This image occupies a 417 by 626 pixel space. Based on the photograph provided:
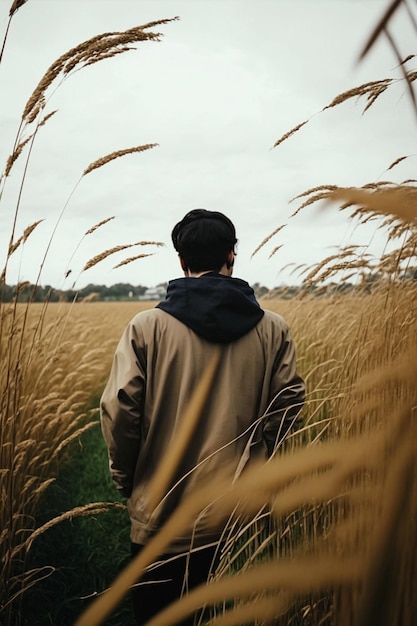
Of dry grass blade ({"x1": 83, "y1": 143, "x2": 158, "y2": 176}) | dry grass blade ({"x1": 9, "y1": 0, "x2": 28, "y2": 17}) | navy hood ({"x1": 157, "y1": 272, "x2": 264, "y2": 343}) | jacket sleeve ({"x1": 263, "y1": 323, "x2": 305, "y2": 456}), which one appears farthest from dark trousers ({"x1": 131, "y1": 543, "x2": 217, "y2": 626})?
dry grass blade ({"x1": 9, "y1": 0, "x2": 28, "y2": 17})

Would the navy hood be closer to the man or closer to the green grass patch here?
the man

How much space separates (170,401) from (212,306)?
1.40ft

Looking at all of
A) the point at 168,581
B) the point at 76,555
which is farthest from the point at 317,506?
the point at 76,555

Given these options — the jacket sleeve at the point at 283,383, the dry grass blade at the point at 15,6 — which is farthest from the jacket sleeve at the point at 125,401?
the dry grass blade at the point at 15,6

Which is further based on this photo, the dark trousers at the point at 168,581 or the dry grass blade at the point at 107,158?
the dry grass blade at the point at 107,158

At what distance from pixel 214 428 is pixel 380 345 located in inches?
30.6

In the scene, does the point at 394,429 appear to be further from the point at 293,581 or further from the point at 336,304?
the point at 336,304

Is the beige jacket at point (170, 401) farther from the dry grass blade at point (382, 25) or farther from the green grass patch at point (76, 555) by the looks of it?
the dry grass blade at point (382, 25)

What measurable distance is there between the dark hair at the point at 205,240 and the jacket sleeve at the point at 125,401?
0.37m

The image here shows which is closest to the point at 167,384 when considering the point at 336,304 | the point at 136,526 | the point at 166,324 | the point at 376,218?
the point at 166,324

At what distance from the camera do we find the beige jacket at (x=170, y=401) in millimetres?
1868

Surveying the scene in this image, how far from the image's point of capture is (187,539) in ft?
5.96

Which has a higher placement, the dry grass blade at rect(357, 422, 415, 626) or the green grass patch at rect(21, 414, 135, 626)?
the dry grass blade at rect(357, 422, 415, 626)

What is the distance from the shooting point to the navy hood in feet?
6.09
